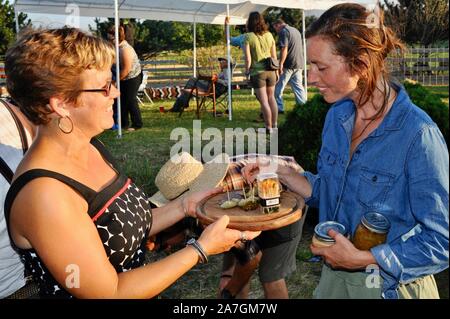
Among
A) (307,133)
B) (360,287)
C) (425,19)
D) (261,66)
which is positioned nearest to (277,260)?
(360,287)

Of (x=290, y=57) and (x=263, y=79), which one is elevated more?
(x=290, y=57)

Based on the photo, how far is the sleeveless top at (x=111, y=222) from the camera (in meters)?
1.54

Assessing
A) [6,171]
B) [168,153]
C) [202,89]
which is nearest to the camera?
[6,171]

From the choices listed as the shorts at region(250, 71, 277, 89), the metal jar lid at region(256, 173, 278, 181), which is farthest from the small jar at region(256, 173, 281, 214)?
the shorts at region(250, 71, 277, 89)

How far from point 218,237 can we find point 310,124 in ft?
10.9

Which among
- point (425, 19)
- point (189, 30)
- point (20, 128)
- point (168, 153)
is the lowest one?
point (168, 153)

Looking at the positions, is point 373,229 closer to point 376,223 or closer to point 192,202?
point 376,223

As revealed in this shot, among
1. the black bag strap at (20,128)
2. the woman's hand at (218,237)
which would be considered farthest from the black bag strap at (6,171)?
the woman's hand at (218,237)

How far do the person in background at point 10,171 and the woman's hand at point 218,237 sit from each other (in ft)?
2.55

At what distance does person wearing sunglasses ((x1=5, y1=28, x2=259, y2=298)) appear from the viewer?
1.45 meters

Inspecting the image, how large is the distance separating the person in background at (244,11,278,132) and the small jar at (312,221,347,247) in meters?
6.97

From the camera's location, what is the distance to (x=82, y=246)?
1.46 m

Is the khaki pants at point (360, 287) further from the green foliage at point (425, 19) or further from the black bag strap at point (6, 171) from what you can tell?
the green foliage at point (425, 19)

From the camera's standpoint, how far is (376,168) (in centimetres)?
162
